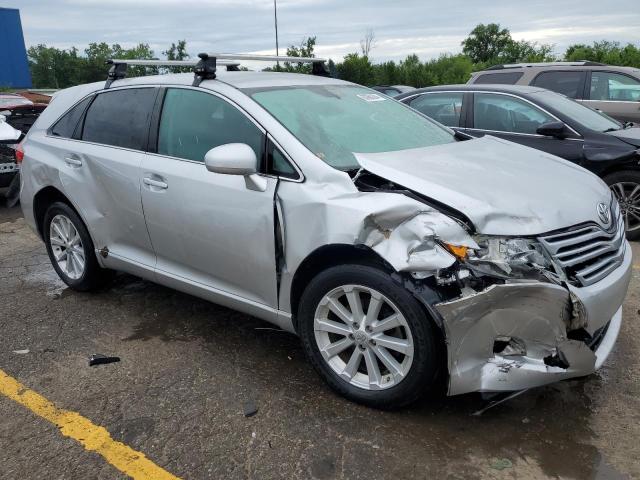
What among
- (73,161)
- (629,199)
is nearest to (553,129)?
(629,199)

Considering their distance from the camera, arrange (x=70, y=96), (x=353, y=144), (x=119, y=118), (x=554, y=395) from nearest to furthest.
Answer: (x=554, y=395) → (x=353, y=144) → (x=119, y=118) → (x=70, y=96)

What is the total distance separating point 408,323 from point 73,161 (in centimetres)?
290

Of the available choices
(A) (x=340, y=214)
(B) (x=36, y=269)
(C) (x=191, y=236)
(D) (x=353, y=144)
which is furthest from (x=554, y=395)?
(B) (x=36, y=269)

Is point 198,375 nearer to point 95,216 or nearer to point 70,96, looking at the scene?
point 95,216

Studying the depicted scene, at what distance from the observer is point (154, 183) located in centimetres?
352

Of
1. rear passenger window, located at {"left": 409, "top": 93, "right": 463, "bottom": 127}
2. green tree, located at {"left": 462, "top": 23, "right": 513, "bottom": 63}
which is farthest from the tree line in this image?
rear passenger window, located at {"left": 409, "top": 93, "right": 463, "bottom": 127}

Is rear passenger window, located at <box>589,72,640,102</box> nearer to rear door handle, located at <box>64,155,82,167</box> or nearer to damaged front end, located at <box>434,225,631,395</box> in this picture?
damaged front end, located at <box>434,225,631,395</box>

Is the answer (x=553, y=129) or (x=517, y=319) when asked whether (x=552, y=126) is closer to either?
(x=553, y=129)

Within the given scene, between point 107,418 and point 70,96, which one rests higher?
point 70,96

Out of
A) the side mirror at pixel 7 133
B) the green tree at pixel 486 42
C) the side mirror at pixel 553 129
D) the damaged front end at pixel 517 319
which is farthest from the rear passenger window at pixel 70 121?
the green tree at pixel 486 42

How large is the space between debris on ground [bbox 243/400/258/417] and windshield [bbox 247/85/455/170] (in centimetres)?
132

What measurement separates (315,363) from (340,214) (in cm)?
84

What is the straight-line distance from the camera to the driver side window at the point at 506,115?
6.05m

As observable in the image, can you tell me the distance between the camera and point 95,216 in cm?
402
